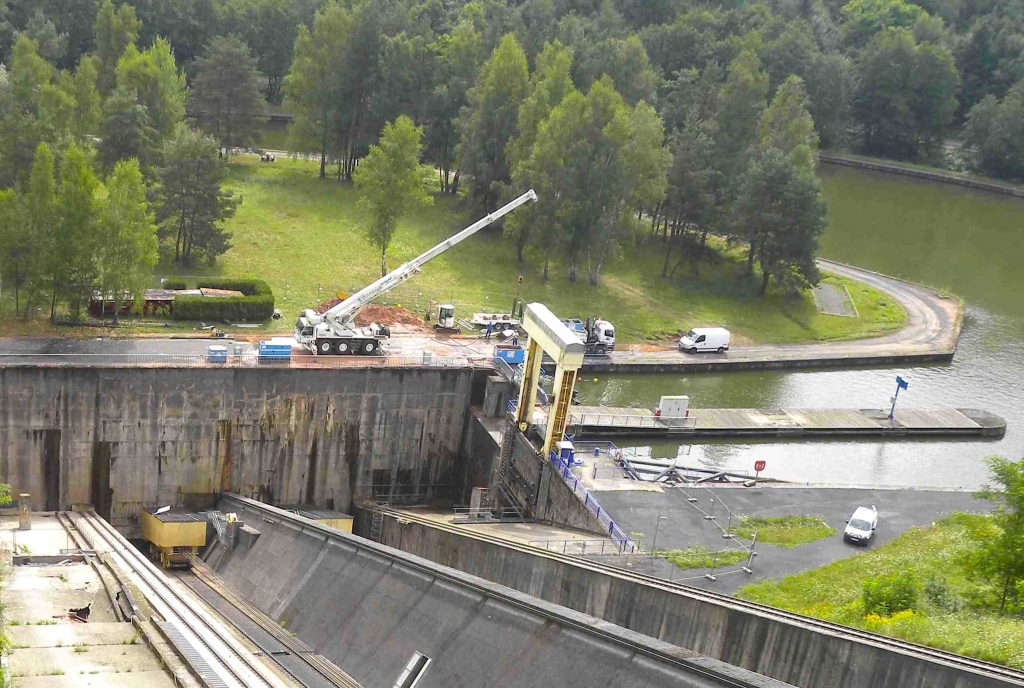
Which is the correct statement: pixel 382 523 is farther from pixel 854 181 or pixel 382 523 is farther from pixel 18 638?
pixel 854 181

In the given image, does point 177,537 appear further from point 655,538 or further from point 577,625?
point 577,625

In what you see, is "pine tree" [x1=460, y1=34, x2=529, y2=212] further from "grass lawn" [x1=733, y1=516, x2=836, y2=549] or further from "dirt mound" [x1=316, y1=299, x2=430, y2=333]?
"grass lawn" [x1=733, y1=516, x2=836, y2=549]

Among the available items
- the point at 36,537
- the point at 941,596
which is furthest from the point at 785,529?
the point at 36,537

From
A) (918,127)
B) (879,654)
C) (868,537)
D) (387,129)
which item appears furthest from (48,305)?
(918,127)

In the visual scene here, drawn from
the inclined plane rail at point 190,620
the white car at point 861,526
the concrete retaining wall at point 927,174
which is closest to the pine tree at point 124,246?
the inclined plane rail at point 190,620

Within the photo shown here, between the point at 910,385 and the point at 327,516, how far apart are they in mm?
34676

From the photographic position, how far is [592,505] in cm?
3950

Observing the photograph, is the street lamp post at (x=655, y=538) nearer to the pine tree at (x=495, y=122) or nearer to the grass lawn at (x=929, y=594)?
the grass lawn at (x=929, y=594)

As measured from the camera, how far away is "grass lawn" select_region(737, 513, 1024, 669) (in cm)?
2617

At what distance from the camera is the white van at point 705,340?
62344mm

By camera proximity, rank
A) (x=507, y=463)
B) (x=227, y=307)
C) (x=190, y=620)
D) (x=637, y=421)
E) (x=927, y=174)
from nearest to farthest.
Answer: (x=190, y=620) < (x=507, y=463) < (x=637, y=421) < (x=227, y=307) < (x=927, y=174)

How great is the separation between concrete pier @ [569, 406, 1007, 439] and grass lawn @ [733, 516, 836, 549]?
12.8m

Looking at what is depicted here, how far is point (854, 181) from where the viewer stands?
11781cm

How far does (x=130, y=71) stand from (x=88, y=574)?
154ft
